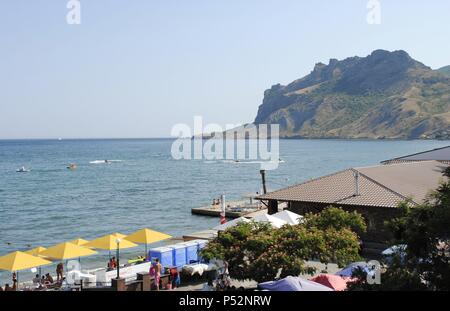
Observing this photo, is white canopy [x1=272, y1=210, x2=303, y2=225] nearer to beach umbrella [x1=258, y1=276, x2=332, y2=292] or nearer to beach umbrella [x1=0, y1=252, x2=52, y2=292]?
beach umbrella [x1=0, y1=252, x2=52, y2=292]

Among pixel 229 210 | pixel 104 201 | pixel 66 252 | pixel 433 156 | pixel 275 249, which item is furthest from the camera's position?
pixel 104 201

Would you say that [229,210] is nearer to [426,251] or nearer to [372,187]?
[372,187]

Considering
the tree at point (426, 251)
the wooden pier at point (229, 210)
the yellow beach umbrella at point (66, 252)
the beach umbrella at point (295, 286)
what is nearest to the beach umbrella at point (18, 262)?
the yellow beach umbrella at point (66, 252)

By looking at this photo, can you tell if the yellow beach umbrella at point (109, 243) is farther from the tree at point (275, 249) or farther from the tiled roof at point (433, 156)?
the tiled roof at point (433, 156)

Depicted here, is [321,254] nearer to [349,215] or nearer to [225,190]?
[349,215]

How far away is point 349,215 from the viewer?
21688mm

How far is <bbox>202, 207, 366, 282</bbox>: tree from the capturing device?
15703mm

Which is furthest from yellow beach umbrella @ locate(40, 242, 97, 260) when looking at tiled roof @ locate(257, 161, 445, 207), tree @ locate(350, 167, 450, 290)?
tree @ locate(350, 167, 450, 290)

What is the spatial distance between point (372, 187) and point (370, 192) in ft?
2.87

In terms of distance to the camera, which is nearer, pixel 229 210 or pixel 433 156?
pixel 433 156

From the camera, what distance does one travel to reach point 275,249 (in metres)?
16.0

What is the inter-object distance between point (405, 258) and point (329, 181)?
22.0 metres

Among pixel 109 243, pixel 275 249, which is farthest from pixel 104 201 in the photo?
pixel 275 249
